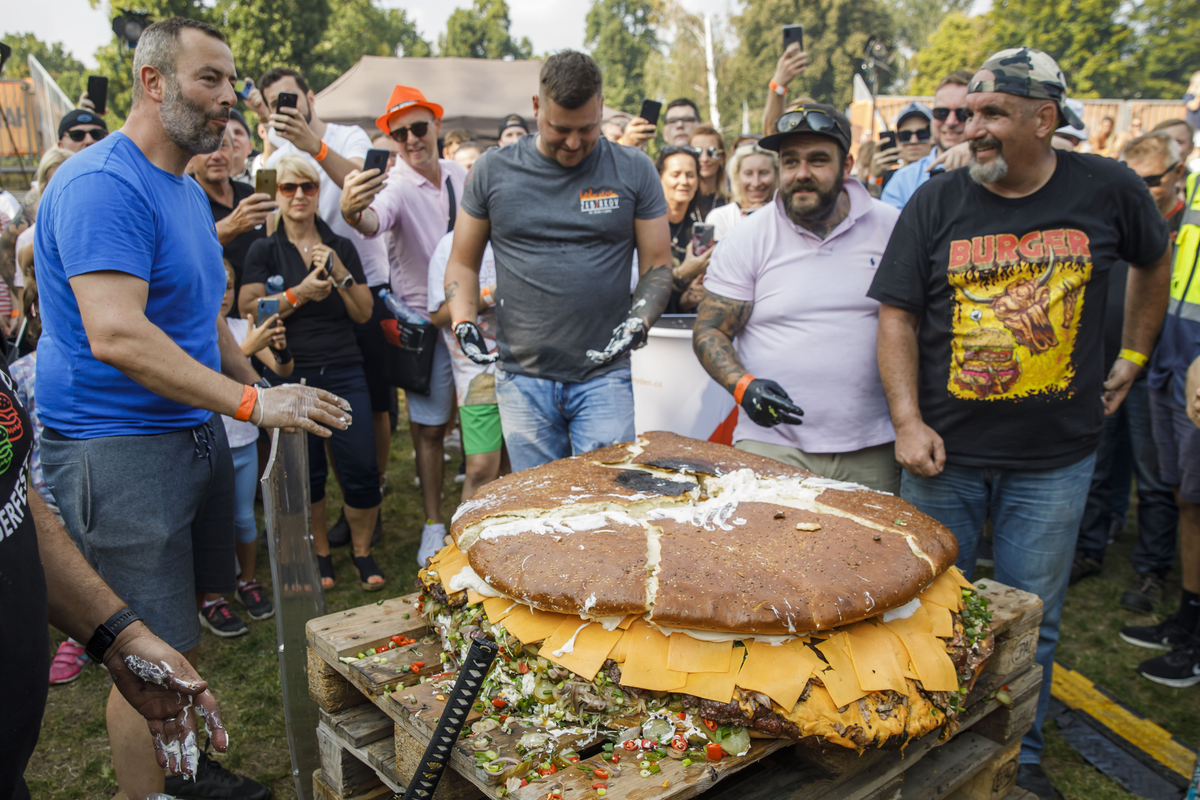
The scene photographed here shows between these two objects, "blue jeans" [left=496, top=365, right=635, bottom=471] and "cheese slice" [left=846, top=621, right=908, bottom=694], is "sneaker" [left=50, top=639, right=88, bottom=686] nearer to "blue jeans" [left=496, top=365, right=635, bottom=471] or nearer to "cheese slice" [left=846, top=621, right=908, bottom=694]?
"blue jeans" [left=496, top=365, right=635, bottom=471]

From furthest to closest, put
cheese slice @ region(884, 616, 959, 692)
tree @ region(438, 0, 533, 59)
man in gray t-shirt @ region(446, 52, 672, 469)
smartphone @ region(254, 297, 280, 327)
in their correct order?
tree @ region(438, 0, 533, 59)
smartphone @ region(254, 297, 280, 327)
man in gray t-shirt @ region(446, 52, 672, 469)
cheese slice @ region(884, 616, 959, 692)

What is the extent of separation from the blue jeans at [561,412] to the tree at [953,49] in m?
49.8

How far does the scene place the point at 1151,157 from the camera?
4363mm

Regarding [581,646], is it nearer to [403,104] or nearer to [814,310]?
[814,310]

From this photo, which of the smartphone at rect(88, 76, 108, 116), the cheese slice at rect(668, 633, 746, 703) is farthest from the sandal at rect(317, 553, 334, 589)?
the smartphone at rect(88, 76, 108, 116)

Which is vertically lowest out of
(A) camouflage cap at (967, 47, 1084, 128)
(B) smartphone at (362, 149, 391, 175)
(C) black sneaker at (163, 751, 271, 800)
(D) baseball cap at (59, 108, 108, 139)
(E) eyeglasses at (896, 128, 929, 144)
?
(C) black sneaker at (163, 751, 271, 800)

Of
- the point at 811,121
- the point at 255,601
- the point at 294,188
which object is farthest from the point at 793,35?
the point at 255,601

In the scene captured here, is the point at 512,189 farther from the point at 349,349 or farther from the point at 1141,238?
the point at 1141,238

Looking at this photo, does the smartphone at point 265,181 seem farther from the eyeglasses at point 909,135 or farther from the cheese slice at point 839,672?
the eyeglasses at point 909,135

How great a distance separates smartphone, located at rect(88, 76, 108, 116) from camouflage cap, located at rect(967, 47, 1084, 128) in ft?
17.8

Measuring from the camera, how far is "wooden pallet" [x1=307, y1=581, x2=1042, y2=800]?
1655 millimetres

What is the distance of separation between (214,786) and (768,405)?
234 cm

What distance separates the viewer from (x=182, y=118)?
220 cm

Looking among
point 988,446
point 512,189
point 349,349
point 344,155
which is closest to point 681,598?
point 988,446
